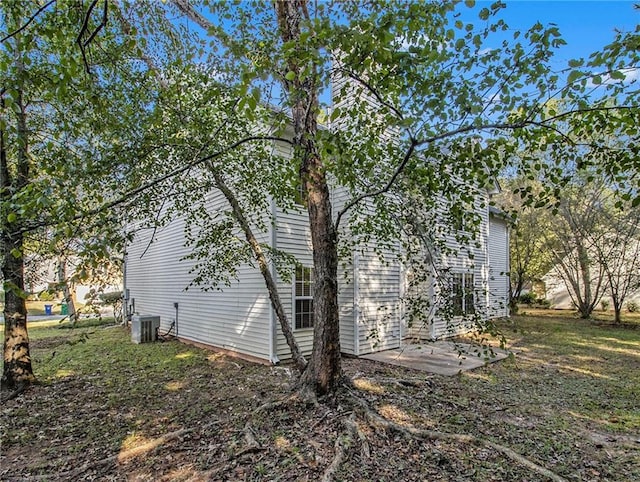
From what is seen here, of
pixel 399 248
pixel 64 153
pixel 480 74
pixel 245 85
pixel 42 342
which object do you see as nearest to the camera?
pixel 245 85

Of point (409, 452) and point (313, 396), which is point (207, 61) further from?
point (409, 452)

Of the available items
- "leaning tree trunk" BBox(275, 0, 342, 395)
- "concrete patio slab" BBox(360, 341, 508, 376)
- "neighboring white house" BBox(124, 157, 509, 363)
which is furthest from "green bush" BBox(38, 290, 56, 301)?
"concrete patio slab" BBox(360, 341, 508, 376)

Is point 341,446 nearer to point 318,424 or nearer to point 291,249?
point 318,424

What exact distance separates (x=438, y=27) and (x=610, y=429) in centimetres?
502

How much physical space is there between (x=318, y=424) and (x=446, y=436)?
4.73 ft

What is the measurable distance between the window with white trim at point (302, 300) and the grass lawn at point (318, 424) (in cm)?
125

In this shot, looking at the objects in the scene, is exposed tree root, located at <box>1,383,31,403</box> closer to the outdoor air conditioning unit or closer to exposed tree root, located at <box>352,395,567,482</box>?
the outdoor air conditioning unit

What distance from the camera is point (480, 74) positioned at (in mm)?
2695

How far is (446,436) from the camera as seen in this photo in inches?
157

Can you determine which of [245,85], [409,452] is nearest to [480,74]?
[245,85]

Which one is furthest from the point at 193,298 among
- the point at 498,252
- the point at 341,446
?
the point at 498,252

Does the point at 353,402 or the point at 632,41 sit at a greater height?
the point at 632,41

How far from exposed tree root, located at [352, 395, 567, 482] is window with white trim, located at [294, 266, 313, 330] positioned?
11.7ft

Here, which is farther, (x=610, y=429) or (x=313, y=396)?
(x=313, y=396)
